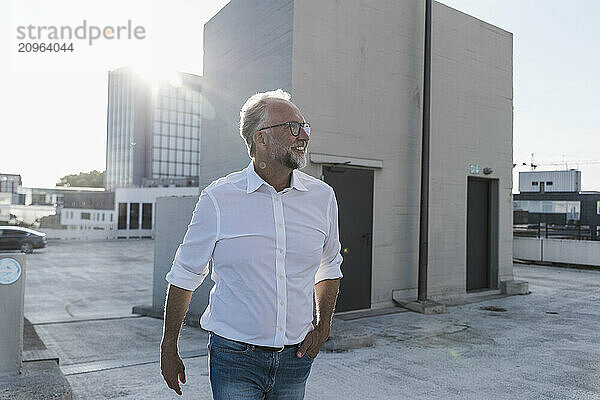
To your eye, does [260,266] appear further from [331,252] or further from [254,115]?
[254,115]

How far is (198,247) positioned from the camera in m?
1.98

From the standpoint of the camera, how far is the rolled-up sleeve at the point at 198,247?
196 centimetres

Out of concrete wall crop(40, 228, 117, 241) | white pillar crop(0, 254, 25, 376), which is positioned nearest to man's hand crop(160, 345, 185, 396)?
white pillar crop(0, 254, 25, 376)

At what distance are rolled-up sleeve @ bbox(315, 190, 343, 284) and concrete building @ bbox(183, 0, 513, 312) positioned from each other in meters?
5.52

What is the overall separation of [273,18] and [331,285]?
22.4 feet

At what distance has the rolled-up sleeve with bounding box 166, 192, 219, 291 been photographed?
196cm

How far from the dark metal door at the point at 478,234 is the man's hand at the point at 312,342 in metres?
8.82

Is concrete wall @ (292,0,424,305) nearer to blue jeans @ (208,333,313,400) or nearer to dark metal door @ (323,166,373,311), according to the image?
dark metal door @ (323,166,373,311)

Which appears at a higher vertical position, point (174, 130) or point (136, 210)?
point (174, 130)

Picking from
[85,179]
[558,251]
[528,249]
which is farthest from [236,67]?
[85,179]

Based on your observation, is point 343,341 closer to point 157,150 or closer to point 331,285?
point 331,285

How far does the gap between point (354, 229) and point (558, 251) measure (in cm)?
1161

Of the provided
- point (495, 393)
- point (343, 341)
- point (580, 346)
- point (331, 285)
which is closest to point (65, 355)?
point (343, 341)

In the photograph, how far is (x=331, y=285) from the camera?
2.29 meters
